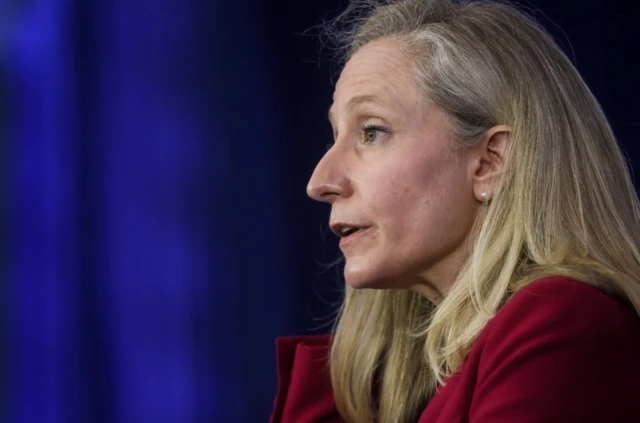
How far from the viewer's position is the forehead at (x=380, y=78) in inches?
55.4

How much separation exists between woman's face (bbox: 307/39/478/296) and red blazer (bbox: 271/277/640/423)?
252 millimetres

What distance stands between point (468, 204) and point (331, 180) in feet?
0.69

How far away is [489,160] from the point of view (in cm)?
139

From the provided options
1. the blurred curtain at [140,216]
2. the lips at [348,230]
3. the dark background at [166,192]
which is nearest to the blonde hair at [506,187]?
the lips at [348,230]

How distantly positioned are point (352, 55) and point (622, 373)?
76cm

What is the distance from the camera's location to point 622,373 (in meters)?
1.05

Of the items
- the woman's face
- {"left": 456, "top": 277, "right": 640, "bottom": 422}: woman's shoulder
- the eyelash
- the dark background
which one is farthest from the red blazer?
the dark background

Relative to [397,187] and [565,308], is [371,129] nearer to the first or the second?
[397,187]

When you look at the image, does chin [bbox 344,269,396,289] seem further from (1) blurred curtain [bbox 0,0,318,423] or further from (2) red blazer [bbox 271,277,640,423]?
(1) blurred curtain [bbox 0,0,318,423]

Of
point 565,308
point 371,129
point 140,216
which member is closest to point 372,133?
point 371,129

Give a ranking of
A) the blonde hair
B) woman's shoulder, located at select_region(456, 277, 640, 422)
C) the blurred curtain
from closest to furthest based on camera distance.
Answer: woman's shoulder, located at select_region(456, 277, 640, 422) < the blonde hair < the blurred curtain

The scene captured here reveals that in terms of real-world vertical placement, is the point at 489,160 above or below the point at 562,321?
above

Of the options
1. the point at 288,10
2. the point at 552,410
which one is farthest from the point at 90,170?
the point at 552,410

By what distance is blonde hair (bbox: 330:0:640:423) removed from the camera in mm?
1247
